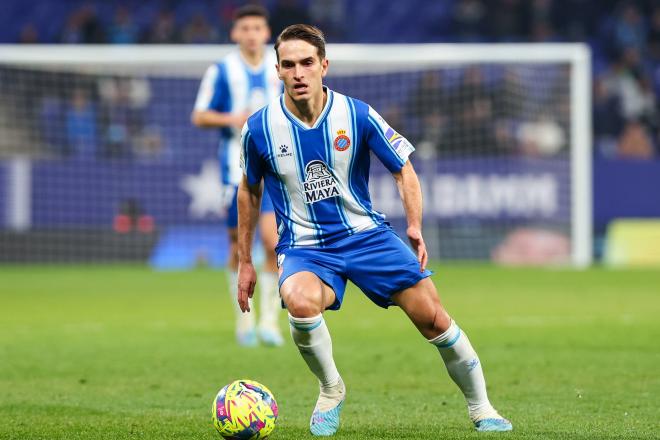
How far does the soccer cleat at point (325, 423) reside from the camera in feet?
18.9

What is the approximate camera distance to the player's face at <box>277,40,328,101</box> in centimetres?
570

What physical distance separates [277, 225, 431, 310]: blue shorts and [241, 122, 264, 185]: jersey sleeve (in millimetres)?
424

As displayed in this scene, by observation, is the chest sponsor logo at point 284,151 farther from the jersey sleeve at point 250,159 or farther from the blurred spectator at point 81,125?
the blurred spectator at point 81,125

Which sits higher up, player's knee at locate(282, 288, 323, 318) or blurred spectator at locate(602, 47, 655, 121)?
blurred spectator at locate(602, 47, 655, 121)

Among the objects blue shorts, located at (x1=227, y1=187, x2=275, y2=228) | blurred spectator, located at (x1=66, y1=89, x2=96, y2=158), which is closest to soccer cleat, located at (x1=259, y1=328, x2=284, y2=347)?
blue shorts, located at (x1=227, y1=187, x2=275, y2=228)

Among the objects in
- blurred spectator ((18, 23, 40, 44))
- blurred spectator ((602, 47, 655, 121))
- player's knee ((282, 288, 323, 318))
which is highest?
blurred spectator ((18, 23, 40, 44))

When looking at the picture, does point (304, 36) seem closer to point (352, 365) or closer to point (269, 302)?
point (352, 365)

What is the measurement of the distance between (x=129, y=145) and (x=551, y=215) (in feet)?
24.0

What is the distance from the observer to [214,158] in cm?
2053

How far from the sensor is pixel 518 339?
33.3ft

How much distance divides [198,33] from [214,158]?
246 inches

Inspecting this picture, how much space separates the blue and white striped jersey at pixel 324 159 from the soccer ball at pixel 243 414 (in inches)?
33.1

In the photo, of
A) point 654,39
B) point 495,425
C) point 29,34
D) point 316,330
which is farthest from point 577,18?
point 316,330

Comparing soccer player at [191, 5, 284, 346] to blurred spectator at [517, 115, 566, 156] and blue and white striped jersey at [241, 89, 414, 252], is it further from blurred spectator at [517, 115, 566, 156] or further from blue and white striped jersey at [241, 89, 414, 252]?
blurred spectator at [517, 115, 566, 156]
